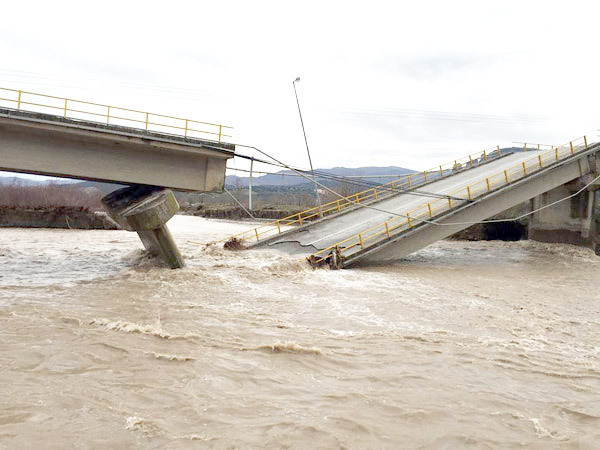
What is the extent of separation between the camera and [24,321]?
9.09 meters

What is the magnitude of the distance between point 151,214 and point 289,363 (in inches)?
363

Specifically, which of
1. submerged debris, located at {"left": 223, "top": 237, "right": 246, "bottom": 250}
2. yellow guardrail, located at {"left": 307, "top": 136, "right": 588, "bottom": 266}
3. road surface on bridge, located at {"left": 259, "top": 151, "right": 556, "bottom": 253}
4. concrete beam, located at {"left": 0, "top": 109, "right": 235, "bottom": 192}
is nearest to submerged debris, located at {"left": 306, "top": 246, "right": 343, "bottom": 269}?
yellow guardrail, located at {"left": 307, "top": 136, "right": 588, "bottom": 266}

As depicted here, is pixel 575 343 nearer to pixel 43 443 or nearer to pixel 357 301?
pixel 357 301

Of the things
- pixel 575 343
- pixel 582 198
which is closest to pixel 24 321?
pixel 575 343

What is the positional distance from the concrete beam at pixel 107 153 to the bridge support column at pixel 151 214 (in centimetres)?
72

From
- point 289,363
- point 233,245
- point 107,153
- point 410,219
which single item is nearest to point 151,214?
point 107,153

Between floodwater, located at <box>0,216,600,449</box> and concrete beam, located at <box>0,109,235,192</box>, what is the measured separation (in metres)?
3.41

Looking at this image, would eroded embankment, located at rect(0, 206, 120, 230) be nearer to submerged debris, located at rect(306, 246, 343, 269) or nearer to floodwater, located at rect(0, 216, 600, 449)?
floodwater, located at rect(0, 216, 600, 449)

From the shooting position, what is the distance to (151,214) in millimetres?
14828

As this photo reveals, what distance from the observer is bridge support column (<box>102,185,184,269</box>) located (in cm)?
1491

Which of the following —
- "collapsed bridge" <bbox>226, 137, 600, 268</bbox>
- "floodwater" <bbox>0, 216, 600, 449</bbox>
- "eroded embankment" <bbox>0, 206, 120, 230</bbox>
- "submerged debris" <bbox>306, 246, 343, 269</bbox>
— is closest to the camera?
"floodwater" <bbox>0, 216, 600, 449</bbox>

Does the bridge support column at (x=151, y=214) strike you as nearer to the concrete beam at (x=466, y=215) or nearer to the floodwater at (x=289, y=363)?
the floodwater at (x=289, y=363)

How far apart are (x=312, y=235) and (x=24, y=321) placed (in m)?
13.1

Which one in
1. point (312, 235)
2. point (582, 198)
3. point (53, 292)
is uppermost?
point (582, 198)
